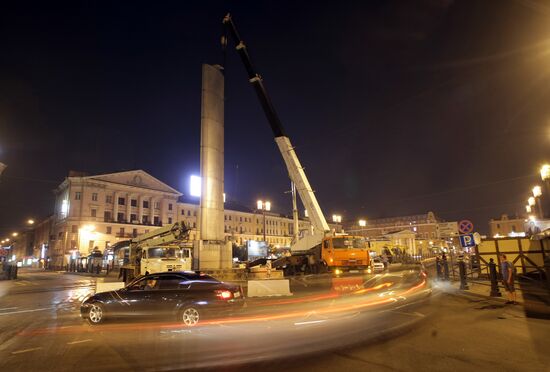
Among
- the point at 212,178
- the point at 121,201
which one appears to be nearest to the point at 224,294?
the point at 212,178

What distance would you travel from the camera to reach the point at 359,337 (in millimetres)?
Result: 7703

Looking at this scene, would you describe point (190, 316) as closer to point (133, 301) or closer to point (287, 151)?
point (133, 301)

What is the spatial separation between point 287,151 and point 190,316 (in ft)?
60.7

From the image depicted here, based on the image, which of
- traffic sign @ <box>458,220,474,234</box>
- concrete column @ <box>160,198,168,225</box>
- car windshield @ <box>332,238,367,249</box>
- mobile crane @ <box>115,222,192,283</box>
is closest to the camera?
traffic sign @ <box>458,220,474,234</box>

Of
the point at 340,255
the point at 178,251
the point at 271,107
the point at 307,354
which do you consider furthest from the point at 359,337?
the point at 271,107

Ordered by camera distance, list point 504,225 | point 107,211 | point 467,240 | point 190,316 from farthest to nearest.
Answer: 1. point 504,225
2. point 107,211
3. point 467,240
4. point 190,316

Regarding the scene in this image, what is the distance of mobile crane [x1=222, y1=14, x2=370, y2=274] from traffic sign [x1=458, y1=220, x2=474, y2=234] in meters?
8.20

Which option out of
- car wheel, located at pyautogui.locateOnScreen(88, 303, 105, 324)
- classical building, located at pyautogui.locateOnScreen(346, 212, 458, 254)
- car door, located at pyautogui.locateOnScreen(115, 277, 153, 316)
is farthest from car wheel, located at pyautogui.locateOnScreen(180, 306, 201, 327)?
classical building, located at pyautogui.locateOnScreen(346, 212, 458, 254)

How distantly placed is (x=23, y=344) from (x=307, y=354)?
21.4 feet

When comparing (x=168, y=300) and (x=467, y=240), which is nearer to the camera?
(x=168, y=300)

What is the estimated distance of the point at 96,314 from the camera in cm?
994

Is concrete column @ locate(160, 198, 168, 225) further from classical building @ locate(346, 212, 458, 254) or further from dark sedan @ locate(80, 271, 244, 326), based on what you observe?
dark sedan @ locate(80, 271, 244, 326)

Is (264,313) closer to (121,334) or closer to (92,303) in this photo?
(121,334)

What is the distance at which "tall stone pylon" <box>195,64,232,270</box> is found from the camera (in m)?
23.5
